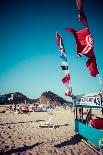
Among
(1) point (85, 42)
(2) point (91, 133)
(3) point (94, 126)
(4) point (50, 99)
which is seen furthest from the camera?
(4) point (50, 99)

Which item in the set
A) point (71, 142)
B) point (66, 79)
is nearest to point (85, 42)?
point (66, 79)

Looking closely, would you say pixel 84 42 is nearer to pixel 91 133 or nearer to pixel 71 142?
pixel 91 133

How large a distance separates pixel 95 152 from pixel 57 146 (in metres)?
1.85

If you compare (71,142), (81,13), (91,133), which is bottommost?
(71,142)

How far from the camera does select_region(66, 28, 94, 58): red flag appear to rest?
358 inches

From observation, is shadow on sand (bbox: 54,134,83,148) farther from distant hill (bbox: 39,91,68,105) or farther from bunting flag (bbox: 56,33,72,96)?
distant hill (bbox: 39,91,68,105)

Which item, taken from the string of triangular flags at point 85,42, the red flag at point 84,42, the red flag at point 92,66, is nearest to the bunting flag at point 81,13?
the string of triangular flags at point 85,42

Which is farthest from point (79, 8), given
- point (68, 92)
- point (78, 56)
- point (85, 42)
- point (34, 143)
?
point (34, 143)

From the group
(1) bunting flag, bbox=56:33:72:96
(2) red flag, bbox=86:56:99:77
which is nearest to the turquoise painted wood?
(2) red flag, bbox=86:56:99:77

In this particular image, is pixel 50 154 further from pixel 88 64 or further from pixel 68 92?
pixel 68 92

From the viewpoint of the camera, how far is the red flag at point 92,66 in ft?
29.9

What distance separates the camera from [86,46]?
913cm

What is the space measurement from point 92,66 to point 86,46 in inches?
38.4

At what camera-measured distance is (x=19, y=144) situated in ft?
31.4
